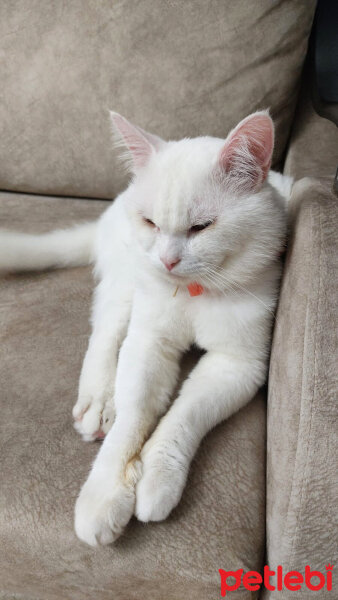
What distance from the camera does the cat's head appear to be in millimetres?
776

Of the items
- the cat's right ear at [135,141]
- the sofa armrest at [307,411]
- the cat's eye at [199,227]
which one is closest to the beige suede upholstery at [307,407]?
the sofa armrest at [307,411]

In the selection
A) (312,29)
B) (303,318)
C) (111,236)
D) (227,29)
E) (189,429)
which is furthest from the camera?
(312,29)

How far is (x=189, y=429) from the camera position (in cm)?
80

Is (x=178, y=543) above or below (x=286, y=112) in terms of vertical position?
below

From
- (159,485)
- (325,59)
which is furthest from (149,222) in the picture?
(325,59)

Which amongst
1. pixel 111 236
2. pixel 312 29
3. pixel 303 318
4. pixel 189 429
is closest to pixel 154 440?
pixel 189 429

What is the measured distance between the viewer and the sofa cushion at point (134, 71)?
1333mm

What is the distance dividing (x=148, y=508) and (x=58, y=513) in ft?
0.48

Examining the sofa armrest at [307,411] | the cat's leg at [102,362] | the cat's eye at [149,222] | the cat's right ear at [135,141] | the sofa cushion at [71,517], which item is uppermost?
the cat's right ear at [135,141]

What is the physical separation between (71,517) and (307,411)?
0.39 m

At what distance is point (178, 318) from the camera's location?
3.01 feet

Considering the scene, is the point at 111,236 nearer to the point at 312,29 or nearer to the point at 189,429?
the point at 189,429

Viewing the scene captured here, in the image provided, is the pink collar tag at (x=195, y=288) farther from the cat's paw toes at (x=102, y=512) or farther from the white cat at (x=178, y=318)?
the cat's paw toes at (x=102, y=512)

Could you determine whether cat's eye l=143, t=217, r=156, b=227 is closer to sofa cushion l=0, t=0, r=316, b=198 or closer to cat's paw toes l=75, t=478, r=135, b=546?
cat's paw toes l=75, t=478, r=135, b=546
